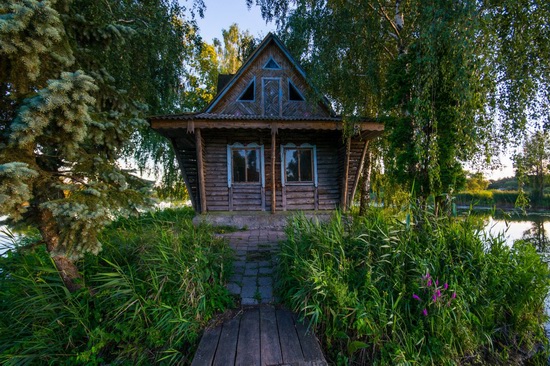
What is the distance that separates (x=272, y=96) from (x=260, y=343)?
743cm

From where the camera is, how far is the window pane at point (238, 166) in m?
8.09

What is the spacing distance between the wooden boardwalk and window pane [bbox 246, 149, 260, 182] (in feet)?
18.3

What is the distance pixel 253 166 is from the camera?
26.6ft

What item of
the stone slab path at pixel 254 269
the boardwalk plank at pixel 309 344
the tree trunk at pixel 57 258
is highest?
the tree trunk at pixel 57 258

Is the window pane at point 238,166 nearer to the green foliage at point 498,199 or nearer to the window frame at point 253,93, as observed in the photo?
the window frame at point 253,93

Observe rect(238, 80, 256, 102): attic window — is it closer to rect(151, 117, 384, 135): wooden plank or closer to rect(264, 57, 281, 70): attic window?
rect(264, 57, 281, 70): attic window

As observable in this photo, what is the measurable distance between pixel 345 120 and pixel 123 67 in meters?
4.99

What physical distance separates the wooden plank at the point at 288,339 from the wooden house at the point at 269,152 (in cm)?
517

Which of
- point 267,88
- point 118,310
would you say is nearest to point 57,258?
point 118,310

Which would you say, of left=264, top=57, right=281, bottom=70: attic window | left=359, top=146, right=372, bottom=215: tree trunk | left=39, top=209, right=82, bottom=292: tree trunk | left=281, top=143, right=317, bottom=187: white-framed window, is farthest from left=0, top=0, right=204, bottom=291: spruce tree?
left=359, top=146, right=372, bottom=215: tree trunk

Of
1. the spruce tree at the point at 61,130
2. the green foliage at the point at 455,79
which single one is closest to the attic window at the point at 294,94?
the green foliage at the point at 455,79

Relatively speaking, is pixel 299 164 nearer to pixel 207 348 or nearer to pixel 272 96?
pixel 272 96

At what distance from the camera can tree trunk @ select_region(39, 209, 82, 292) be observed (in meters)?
2.57

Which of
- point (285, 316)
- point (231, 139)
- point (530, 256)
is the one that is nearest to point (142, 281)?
point (285, 316)
